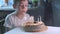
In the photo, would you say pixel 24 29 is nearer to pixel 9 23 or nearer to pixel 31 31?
pixel 31 31

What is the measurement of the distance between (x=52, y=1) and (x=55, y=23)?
21cm

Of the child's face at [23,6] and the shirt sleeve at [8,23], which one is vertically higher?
the child's face at [23,6]

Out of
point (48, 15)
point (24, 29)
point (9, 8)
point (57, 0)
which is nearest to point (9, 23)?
point (9, 8)

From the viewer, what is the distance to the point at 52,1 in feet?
4.27

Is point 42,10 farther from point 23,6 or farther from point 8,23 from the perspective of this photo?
point 8,23

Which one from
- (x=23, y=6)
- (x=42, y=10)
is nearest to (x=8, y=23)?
(x=23, y=6)

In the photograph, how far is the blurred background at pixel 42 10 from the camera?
1.21 metres

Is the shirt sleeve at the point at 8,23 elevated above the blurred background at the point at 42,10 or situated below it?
below

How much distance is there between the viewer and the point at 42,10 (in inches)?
51.4

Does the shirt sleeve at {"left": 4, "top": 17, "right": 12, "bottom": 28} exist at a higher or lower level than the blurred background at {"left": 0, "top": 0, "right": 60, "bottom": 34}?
lower

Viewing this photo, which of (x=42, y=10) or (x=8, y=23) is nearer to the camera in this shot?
(x=8, y=23)

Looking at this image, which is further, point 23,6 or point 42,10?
point 42,10

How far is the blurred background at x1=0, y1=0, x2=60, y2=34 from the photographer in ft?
3.98

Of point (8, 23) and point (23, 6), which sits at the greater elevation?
point (23, 6)
